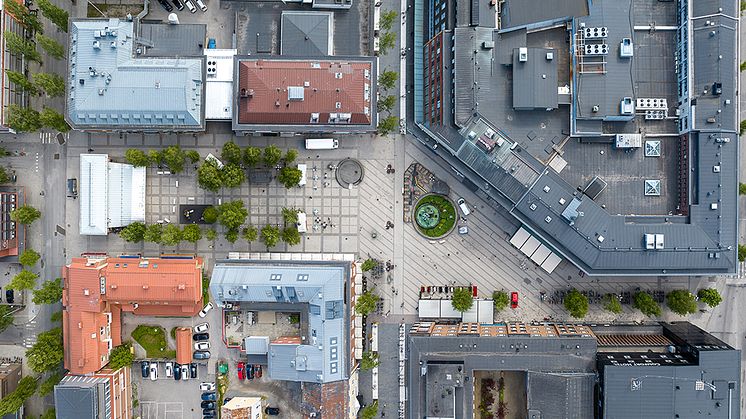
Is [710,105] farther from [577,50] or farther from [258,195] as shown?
[258,195]

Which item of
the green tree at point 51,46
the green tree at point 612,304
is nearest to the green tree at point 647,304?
the green tree at point 612,304

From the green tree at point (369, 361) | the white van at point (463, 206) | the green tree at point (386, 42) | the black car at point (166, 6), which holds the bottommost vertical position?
the green tree at point (369, 361)

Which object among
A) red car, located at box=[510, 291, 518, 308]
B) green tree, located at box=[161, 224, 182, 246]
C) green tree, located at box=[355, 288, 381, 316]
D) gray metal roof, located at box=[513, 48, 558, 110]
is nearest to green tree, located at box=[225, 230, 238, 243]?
green tree, located at box=[161, 224, 182, 246]

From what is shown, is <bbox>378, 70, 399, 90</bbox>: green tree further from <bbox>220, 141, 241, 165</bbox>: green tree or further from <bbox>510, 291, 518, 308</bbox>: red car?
<bbox>510, 291, 518, 308</bbox>: red car

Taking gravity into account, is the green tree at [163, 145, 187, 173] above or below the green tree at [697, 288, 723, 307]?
above

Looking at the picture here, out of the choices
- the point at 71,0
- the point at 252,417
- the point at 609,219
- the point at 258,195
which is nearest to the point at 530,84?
the point at 609,219

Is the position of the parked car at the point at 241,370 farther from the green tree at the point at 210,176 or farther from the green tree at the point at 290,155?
the green tree at the point at 290,155
